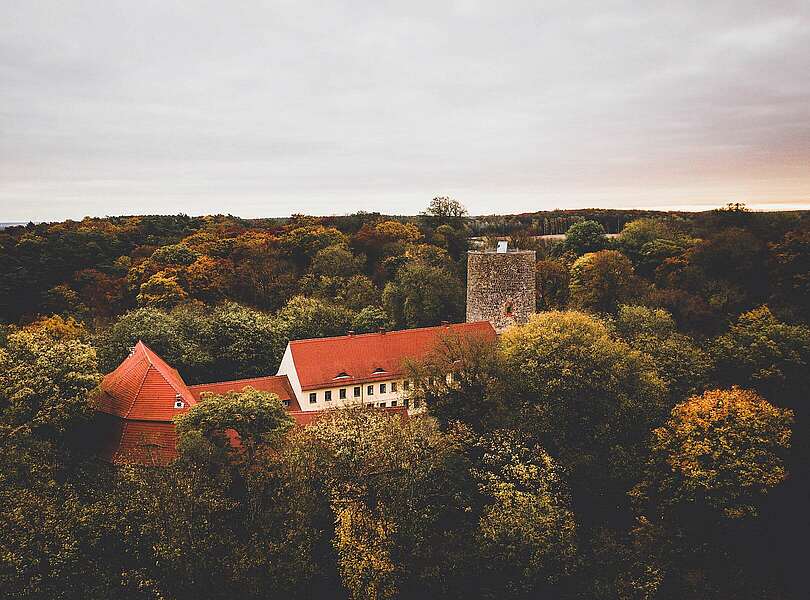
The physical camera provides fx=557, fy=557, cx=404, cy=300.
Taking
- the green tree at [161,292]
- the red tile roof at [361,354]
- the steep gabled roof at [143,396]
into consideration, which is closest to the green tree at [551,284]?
the red tile roof at [361,354]

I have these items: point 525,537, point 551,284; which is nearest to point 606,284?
point 551,284

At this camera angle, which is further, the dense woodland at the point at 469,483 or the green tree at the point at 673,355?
the green tree at the point at 673,355

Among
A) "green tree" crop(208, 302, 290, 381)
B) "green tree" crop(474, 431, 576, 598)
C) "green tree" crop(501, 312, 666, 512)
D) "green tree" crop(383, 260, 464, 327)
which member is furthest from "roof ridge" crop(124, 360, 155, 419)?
"green tree" crop(383, 260, 464, 327)

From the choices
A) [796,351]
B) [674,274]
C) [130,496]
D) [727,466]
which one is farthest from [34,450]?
[674,274]

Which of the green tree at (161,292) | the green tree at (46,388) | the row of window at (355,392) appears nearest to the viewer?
the green tree at (46,388)

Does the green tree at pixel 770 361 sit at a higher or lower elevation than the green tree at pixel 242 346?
higher

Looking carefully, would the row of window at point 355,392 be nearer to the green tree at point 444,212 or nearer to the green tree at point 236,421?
the green tree at point 236,421

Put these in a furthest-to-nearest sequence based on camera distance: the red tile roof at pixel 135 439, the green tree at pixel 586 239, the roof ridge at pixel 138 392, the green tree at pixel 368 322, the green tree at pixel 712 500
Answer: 1. the green tree at pixel 586 239
2. the green tree at pixel 368 322
3. the roof ridge at pixel 138 392
4. the red tile roof at pixel 135 439
5. the green tree at pixel 712 500
